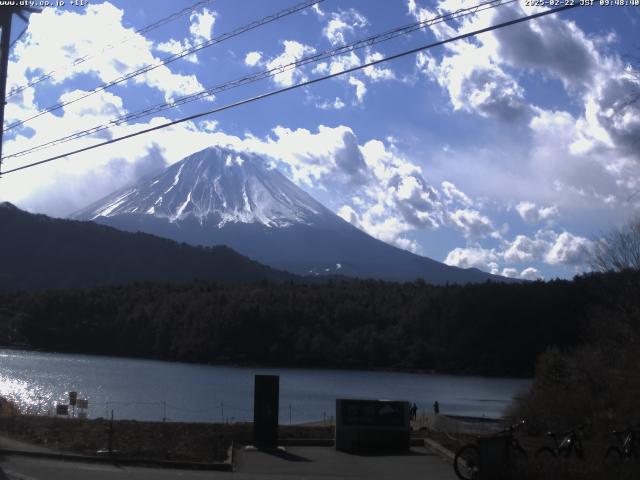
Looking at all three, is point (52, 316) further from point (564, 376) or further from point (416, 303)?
point (564, 376)

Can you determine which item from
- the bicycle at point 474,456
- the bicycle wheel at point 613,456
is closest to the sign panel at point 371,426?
the bicycle at point 474,456

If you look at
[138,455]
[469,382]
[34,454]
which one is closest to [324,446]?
[138,455]

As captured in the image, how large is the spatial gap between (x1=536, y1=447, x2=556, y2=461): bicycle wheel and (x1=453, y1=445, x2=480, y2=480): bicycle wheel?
40.3 inches

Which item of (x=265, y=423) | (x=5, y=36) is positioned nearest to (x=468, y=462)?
(x=265, y=423)

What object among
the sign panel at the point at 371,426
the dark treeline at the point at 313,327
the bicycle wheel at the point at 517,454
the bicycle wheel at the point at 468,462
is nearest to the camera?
the bicycle wheel at the point at 517,454

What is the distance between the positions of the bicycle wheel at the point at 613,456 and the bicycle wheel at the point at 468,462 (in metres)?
2.06

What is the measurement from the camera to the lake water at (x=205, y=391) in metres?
47.0

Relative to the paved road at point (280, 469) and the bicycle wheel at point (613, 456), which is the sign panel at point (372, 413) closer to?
the paved road at point (280, 469)

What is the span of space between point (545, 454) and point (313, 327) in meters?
116

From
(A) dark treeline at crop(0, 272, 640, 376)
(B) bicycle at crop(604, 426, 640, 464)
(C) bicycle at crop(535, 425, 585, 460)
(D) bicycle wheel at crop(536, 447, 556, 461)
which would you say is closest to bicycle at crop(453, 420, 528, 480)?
(D) bicycle wheel at crop(536, 447, 556, 461)

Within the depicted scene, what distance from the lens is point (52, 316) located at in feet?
429

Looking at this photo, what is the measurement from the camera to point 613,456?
48.9ft

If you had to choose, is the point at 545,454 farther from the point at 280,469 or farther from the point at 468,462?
the point at 280,469

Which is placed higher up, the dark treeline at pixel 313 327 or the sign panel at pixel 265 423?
the dark treeline at pixel 313 327
